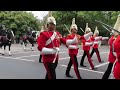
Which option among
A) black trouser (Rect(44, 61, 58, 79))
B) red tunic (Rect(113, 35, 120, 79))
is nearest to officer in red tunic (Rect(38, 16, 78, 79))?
black trouser (Rect(44, 61, 58, 79))

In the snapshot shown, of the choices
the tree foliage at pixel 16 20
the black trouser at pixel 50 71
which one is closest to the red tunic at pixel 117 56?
the black trouser at pixel 50 71

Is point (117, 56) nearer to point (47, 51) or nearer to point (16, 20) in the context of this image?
point (47, 51)

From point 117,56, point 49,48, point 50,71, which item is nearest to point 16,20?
point 49,48

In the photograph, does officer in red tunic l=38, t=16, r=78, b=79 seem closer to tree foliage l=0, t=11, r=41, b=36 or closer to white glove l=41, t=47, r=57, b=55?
white glove l=41, t=47, r=57, b=55

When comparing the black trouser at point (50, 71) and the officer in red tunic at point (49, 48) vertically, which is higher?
the officer in red tunic at point (49, 48)

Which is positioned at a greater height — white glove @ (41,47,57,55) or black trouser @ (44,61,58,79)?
white glove @ (41,47,57,55)

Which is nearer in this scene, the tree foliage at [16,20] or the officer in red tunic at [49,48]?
the officer in red tunic at [49,48]

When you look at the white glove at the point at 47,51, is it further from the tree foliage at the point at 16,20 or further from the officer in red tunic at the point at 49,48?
the tree foliage at the point at 16,20

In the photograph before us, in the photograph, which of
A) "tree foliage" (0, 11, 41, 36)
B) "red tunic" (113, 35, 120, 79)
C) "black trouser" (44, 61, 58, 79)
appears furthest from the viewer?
"tree foliage" (0, 11, 41, 36)
